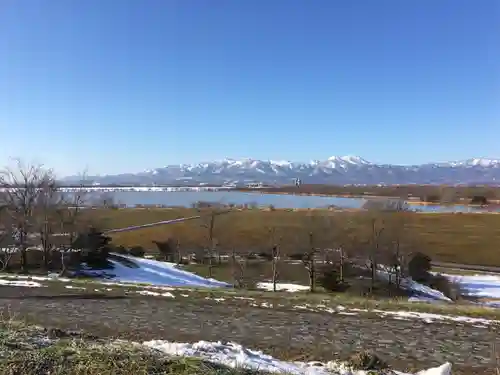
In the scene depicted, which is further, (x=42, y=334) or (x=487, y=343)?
(x=487, y=343)

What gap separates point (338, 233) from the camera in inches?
1666

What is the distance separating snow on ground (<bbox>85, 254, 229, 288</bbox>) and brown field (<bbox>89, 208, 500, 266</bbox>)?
782 centimetres

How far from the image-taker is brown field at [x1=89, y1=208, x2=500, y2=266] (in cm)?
4134

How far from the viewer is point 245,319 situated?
38.0 ft

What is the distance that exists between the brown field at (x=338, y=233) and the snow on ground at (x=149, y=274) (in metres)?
7.82

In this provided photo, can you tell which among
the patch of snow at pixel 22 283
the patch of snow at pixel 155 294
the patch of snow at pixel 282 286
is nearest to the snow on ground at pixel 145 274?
the patch of snow at pixel 282 286

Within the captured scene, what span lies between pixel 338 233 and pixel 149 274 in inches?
757

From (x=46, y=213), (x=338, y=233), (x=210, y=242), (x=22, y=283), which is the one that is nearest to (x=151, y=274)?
(x=46, y=213)

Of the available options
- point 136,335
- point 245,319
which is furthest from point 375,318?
point 136,335

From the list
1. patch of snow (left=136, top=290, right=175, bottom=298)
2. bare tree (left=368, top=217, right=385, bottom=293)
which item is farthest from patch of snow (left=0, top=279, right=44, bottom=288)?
bare tree (left=368, top=217, right=385, bottom=293)

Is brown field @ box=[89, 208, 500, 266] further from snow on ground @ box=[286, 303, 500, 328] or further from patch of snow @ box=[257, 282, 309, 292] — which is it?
→ snow on ground @ box=[286, 303, 500, 328]

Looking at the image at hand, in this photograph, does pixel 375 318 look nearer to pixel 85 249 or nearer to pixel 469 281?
pixel 85 249

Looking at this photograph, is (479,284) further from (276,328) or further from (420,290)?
(276,328)

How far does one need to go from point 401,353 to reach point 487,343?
A: 2.51 m
